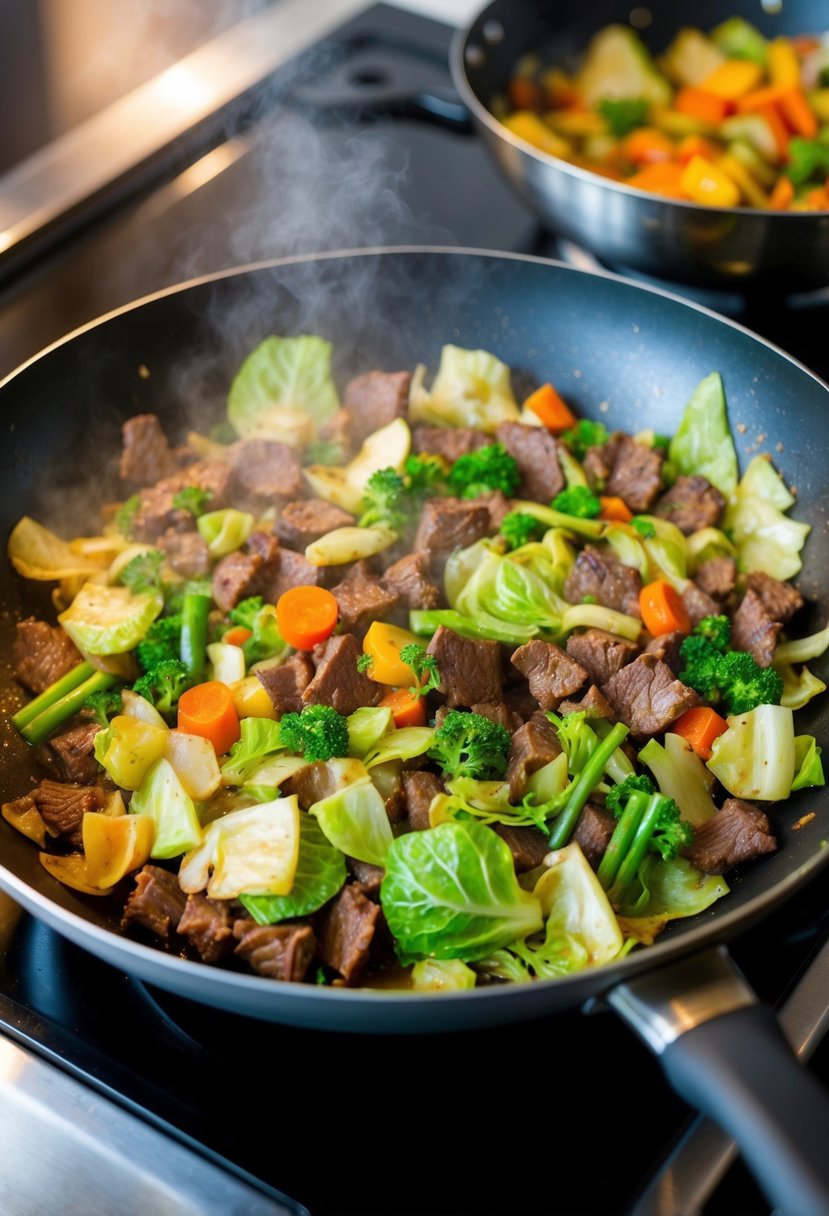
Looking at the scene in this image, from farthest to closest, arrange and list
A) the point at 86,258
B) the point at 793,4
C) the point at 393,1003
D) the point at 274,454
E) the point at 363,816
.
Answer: the point at 793,4 → the point at 86,258 → the point at 274,454 → the point at 363,816 → the point at 393,1003

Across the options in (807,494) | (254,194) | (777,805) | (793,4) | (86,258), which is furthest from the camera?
(793,4)

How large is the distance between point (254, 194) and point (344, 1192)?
2.78 m

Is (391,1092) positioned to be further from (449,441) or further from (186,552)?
(449,441)

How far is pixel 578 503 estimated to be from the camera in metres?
2.58

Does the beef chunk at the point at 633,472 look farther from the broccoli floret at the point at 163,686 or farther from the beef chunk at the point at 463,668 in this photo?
the broccoli floret at the point at 163,686

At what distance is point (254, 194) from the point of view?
3.31 metres

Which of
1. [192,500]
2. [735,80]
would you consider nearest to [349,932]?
[192,500]

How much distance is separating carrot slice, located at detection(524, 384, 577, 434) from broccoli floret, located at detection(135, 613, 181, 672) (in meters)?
1.09

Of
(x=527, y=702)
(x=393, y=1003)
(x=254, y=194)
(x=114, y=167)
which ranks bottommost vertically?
(x=527, y=702)

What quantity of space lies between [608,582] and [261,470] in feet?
3.03

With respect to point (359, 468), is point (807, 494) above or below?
below

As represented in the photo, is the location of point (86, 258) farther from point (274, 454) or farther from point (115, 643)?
point (115, 643)

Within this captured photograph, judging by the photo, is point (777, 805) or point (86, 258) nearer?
point (777, 805)

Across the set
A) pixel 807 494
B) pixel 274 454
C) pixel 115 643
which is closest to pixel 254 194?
pixel 274 454
